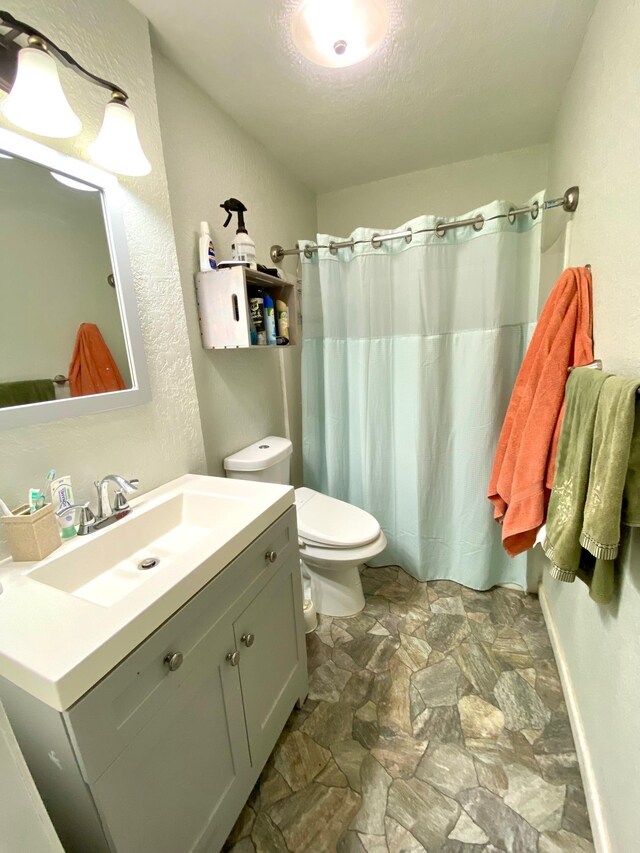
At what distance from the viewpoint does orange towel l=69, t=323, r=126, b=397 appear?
97cm

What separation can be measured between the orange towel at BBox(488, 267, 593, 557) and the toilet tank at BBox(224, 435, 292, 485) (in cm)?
96

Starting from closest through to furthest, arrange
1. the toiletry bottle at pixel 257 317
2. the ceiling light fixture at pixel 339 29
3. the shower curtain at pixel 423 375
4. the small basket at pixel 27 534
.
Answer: the small basket at pixel 27 534, the ceiling light fixture at pixel 339 29, the toiletry bottle at pixel 257 317, the shower curtain at pixel 423 375

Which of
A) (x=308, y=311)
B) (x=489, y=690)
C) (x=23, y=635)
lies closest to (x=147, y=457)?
(x=23, y=635)

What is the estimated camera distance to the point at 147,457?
116 cm

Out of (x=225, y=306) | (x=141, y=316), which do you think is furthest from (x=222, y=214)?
(x=141, y=316)

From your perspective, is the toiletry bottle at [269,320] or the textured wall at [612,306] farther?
the toiletry bottle at [269,320]

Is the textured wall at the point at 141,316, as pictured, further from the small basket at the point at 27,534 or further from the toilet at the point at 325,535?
the toilet at the point at 325,535

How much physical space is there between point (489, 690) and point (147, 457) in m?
1.51

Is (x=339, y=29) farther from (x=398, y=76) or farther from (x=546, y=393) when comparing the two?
(x=546, y=393)

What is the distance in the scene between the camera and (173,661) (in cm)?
68

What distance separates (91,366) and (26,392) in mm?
183

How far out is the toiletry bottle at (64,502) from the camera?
0.88m

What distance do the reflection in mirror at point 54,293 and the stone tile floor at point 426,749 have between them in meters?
1.33

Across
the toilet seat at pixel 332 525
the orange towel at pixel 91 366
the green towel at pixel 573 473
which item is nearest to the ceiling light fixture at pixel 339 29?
the orange towel at pixel 91 366
